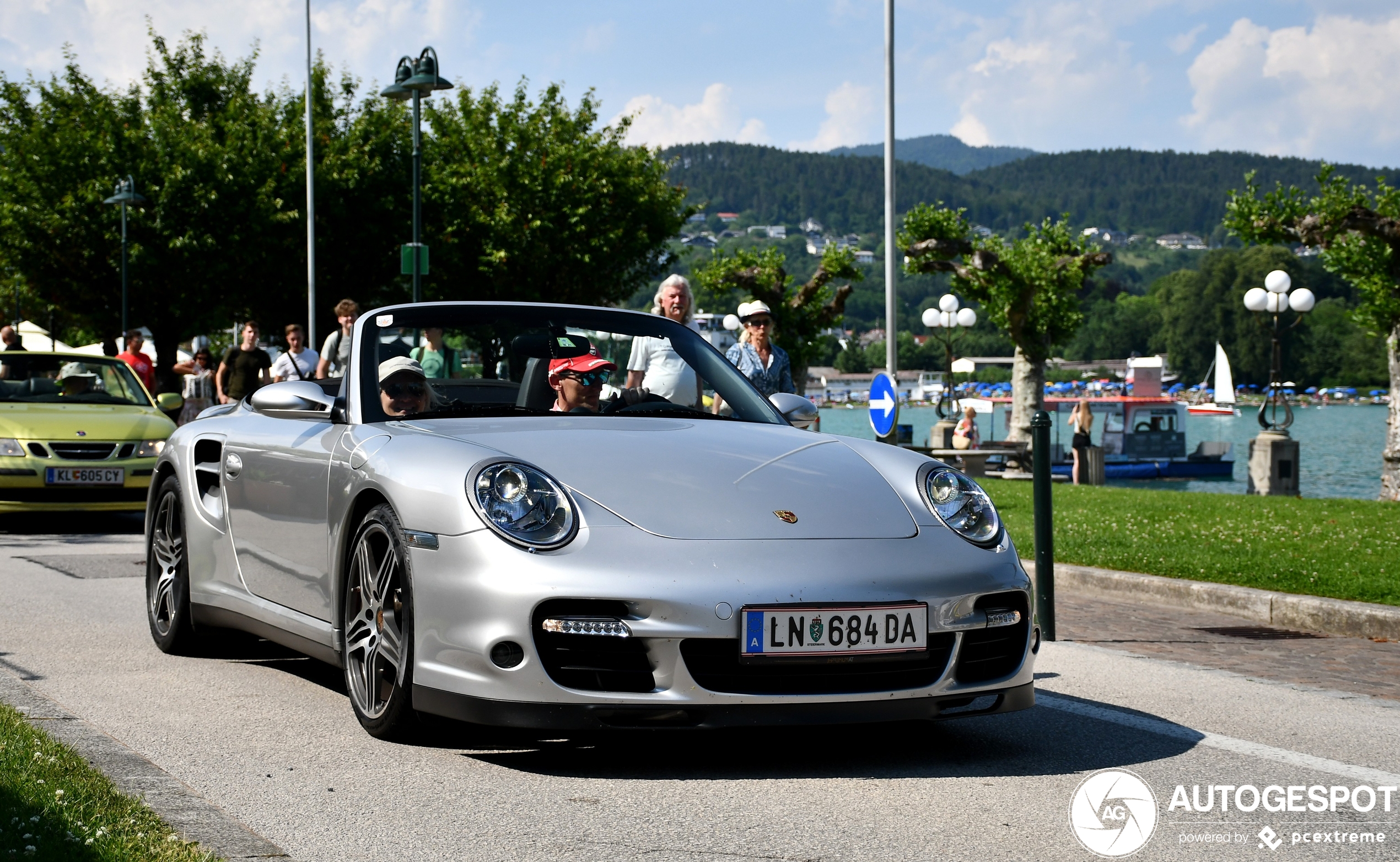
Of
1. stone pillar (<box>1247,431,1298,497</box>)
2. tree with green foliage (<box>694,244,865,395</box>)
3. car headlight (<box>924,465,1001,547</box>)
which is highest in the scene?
tree with green foliage (<box>694,244,865,395</box>)

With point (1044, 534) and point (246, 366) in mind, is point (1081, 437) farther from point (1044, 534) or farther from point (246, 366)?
point (1044, 534)

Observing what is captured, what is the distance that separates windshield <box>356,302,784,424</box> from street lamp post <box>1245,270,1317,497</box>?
76.5ft

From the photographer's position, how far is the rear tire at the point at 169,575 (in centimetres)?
641

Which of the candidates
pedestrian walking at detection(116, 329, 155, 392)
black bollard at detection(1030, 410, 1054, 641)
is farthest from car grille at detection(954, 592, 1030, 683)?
pedestrian walking at detection(116, 329, 155, 392)

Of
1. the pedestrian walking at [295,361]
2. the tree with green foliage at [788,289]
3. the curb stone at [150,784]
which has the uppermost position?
the tree with green foliage at [788,289]

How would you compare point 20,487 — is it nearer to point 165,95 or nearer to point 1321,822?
point 1321,822

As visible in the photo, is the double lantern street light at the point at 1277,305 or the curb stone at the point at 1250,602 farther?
the double lantern street light at the point at 1277,305

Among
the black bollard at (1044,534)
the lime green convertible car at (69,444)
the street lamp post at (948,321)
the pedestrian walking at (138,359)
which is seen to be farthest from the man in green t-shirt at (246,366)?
the street lamp post at (948,321)

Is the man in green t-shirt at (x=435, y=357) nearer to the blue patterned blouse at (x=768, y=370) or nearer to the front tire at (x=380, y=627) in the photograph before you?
the front tire at (x=380, y=627)

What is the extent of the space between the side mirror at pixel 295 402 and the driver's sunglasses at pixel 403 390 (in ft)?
0.68

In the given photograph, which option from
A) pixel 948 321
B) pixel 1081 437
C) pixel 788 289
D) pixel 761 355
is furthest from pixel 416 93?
pixel 788 289

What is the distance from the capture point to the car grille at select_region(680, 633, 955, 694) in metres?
4.11

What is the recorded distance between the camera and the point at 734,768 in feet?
14.5

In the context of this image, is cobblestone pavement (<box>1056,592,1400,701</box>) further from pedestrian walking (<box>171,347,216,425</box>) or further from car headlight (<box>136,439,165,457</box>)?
pedestrian walking (<box>171,347,216,425</box>)
